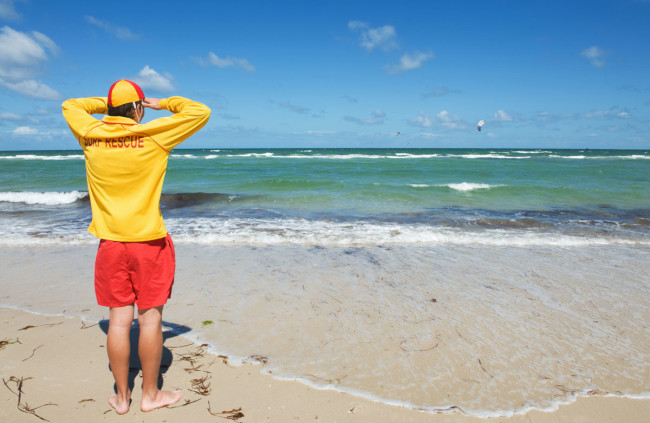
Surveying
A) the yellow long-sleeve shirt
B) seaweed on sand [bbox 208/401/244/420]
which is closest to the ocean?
seaweed on sand [bbox 208/401/244/420]

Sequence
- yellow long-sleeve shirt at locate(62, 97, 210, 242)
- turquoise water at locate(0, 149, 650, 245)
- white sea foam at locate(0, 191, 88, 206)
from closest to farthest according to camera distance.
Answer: yellow long-sleeve shirt at locate(62, 97, 210, 242) < turquoise water at locate(0, 149, 650, 245) < white sea foam at locate(0, 191, 88, 206)

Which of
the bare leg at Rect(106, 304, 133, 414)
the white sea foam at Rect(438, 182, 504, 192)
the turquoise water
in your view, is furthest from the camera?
the white sea foam at Rect(438, 182, 504, 192)

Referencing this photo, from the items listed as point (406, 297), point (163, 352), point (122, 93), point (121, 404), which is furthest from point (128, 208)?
point (406, 297)

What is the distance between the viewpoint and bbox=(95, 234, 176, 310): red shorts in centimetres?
213

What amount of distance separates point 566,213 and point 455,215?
3415 millimetres

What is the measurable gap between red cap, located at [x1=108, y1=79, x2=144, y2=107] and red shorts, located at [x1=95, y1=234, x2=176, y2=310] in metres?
0.80

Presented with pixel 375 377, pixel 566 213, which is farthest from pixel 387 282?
pixel 566 213

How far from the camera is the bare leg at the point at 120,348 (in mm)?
2201

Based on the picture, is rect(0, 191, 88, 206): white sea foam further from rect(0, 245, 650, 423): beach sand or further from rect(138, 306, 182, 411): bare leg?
rect(138, 306, 182, 411): bare leg

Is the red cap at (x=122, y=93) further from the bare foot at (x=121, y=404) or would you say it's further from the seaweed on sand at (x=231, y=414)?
the seaweed on sand at (x=231, y=414)

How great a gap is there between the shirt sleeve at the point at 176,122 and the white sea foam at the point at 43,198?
1289cm

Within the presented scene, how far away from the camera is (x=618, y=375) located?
111 inches

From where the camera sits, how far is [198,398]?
243 centimetres

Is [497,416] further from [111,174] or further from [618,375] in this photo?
[111,174]
